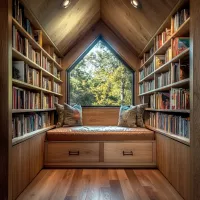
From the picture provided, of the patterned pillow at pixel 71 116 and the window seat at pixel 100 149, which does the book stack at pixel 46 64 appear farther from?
the window seat at pixel 100 149

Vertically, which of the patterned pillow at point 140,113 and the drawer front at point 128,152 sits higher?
the patterned pillow at point 140,113

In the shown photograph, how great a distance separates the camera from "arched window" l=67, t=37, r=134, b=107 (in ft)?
13.8

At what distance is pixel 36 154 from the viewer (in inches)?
99.0

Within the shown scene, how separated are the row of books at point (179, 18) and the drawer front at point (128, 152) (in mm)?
1597

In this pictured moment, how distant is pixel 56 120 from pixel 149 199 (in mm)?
2343

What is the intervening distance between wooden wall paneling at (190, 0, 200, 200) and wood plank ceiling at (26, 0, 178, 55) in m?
0.47

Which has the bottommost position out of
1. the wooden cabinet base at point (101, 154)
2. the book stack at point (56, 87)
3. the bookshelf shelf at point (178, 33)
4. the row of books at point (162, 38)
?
the wooden cabinet base at point (101, 154)

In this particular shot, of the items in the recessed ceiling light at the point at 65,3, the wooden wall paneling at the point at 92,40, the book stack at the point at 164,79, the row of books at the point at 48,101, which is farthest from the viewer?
the wooden wall paneling at the point at 92,40

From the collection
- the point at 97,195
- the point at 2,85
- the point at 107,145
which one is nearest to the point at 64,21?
the point at 2,85

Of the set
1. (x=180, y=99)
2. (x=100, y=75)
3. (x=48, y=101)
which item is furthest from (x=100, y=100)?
(x=180, y=99)

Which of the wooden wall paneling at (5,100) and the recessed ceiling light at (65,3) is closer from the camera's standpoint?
the wooden wall paneling at (5,100)

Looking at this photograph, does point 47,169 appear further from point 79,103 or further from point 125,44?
point 125,44

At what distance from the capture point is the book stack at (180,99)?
1.93 metres

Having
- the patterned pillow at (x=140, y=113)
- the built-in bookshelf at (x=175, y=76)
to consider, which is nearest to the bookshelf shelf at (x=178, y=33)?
the built-in bookshelf at (x=175, y=76)
